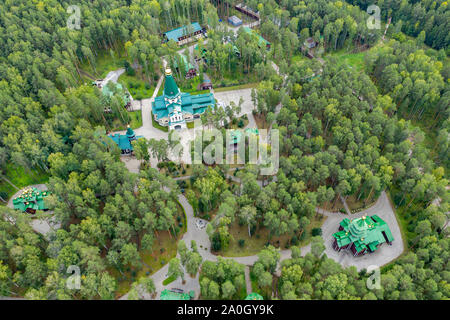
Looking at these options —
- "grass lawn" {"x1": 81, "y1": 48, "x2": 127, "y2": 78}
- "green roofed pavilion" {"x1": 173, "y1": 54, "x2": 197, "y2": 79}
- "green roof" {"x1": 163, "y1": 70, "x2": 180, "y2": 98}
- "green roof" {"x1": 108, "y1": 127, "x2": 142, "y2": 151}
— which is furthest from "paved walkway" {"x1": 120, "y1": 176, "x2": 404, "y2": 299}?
"grass lawn" {"x1": 81, "y1": 48, "x2": 127, "y2": 78}

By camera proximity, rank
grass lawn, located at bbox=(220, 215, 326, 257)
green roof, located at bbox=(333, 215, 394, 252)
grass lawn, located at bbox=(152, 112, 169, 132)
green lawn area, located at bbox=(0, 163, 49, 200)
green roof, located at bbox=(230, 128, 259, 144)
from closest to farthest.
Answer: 1. green roof, located at bbox=(333, 215, 394, 252)
2. grass lawn, located at bbox=(220, 215, 326, 257)
3. green lawn area, located at bbox=(0, 163, 49, 200)
4. green roof, located at bbox=(230, 128, 259, 144)
5. grass lawn, located at bbox=(152, 112, 169, 132)

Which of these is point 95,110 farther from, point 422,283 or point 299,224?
point 422,283

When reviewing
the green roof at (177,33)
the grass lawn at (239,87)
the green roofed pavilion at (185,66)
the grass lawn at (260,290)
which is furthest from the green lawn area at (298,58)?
the grass lawn at (260,290)

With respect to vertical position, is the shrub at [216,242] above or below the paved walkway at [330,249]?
above

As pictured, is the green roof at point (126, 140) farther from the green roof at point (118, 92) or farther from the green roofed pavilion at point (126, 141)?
the green roof at point (118, 92)

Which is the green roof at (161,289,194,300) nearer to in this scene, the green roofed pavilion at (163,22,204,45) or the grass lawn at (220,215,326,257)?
the grass lawn at (220,215,326,257)

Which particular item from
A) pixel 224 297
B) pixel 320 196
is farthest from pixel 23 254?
pixel 320 196
